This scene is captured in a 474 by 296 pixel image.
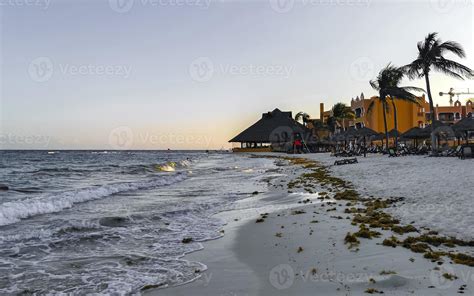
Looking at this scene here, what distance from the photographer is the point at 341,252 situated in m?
6.06

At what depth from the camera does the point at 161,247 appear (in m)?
7.52

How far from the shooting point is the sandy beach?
4621 mm

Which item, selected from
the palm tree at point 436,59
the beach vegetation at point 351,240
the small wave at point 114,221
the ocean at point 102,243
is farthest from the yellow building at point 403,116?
the beach vegetation at point 351,240

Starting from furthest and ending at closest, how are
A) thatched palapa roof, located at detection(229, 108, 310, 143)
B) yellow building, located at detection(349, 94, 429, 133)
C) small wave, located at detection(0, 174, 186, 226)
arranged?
thatched palapa roof, located at detection(229, 108, 310, 143) → yellow building, located at detection(349, 94, 429, 133) → small wave, located at detection(0, 174, 186, 226)

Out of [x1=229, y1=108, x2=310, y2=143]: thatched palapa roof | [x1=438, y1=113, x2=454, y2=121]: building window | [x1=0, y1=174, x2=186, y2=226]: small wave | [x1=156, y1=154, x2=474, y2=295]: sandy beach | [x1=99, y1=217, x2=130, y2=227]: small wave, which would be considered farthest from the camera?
[x1=229, y1=108, x2=310, y2=143]: thatched palapa roof

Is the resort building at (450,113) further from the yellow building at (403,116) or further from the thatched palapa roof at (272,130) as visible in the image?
the thatched palapa roof at (272,130)

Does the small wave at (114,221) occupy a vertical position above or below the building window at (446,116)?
below

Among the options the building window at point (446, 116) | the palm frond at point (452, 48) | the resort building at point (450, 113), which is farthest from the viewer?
the building window at point (446, 116)

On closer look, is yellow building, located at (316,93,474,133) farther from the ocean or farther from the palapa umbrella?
the ocean

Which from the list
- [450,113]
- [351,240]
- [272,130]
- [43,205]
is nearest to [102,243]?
[351,240]

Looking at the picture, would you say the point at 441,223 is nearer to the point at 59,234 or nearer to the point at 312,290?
the point at 312,290

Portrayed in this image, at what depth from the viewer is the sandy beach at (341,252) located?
4.62 m

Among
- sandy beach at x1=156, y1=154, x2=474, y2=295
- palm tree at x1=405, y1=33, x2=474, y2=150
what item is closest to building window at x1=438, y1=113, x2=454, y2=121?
palm tree at x1=405, y1=33, x2=474, y2=150

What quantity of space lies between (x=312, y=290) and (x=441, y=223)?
13.3 ft
